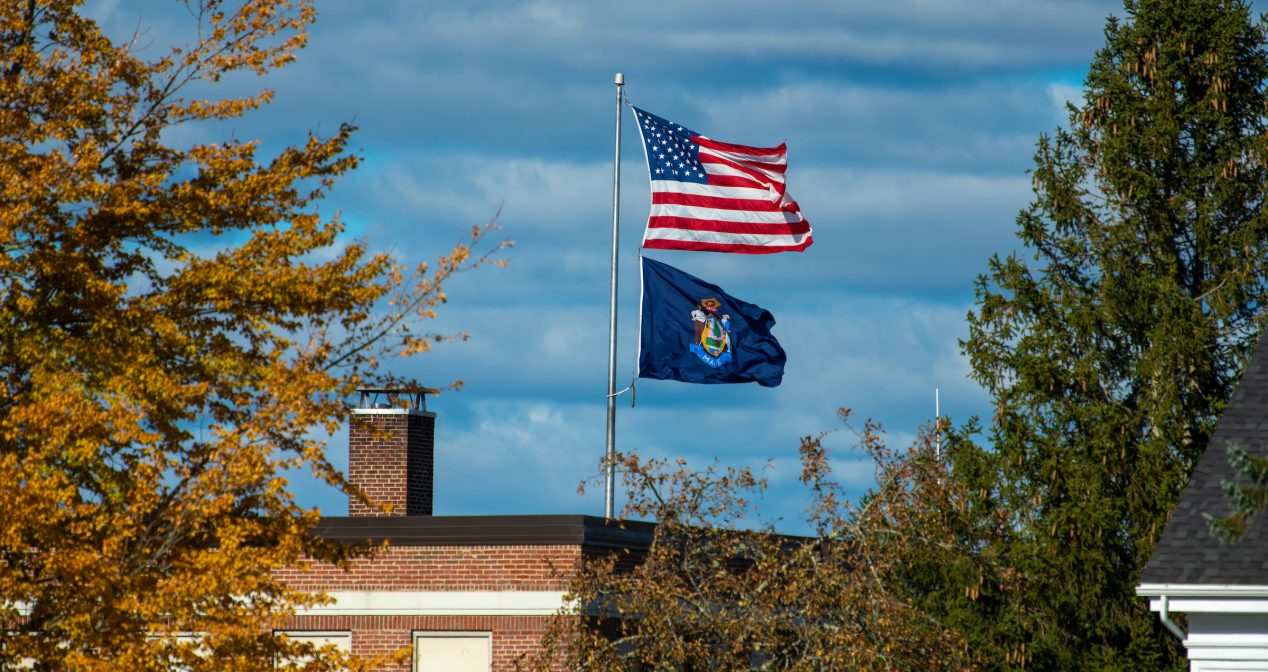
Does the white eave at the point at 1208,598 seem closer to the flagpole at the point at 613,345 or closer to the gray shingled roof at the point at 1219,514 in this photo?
the gray shingled roof at the point at 1219,514

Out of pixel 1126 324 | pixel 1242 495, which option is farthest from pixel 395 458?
pixel 1242 495

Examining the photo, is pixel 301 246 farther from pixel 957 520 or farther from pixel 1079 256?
pixel 1079 256

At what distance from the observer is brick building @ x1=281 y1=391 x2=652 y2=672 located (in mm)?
26234

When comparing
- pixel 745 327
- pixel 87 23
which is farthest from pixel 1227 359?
pixel 87 23

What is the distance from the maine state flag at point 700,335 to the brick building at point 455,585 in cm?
325

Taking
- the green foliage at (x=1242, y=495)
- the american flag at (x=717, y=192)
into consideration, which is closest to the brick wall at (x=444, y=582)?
the american flag at (x=717, y=192)

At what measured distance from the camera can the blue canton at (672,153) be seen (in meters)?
29.0

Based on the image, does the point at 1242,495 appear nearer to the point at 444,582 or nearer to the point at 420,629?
the point at 444,582

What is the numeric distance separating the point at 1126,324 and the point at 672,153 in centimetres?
804

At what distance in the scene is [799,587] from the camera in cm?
2314

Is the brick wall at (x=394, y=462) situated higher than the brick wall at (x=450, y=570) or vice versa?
the brick wall at (x=394, y=462)

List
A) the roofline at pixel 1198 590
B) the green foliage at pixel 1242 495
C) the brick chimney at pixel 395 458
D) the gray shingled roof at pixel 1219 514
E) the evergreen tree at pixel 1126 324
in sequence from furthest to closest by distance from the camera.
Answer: the brick chimney at pixel 395 458
the evergreen tree at pixel 1126 324
the gray shingled roof at pixel 1219 514
the roofline at pixel 1198 590
the green foliage at pixel 1242 495

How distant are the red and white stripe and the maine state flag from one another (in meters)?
0.81

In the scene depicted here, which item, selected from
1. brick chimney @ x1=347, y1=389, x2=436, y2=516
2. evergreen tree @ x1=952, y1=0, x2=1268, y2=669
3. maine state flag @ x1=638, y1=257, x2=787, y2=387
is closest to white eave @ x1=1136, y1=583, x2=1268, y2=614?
evergreen tree @ x1=952, y1=0, x2=1268, y2=669
